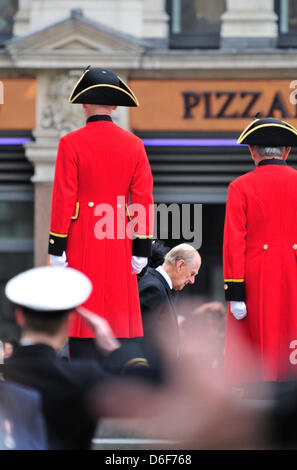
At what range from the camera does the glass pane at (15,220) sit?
10.4 m

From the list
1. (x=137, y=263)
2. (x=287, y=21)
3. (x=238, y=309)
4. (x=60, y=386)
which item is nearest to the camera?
(x=60, y=386)

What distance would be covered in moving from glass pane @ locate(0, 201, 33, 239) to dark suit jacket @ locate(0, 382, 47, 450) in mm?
8456

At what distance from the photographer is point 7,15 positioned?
34.6 ft

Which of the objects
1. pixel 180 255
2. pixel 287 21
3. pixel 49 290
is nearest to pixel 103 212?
pixel 180 255

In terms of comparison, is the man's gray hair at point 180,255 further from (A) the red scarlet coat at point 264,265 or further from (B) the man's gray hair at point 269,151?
(B) the man's gray hair at point 269,151

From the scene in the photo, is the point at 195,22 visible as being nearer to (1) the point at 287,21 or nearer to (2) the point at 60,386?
(1) the point at 287,21

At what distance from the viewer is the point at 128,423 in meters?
1.80

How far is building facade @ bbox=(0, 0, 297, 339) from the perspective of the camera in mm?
9984

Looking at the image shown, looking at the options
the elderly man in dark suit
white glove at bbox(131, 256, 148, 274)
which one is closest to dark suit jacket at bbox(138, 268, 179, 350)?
the elderly man in dark suit

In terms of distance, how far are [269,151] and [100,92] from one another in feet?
3.13

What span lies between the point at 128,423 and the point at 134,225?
250 cm

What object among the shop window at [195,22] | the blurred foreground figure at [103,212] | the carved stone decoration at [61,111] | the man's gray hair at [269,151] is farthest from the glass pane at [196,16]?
the blurred foreground figure at [103,212]
